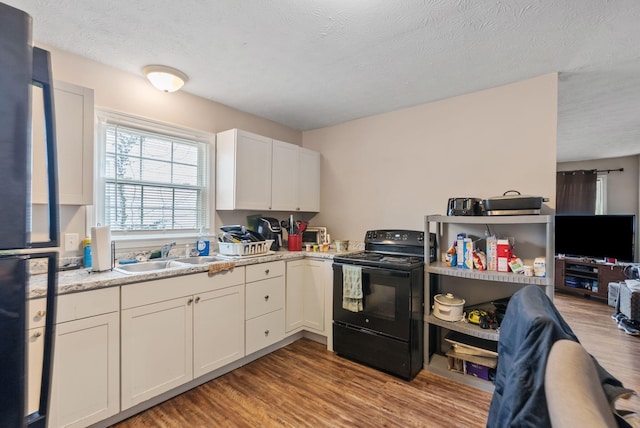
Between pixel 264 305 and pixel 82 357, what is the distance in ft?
4.44

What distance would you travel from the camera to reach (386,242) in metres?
3.05

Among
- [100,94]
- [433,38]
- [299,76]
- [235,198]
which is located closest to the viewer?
[433,38]

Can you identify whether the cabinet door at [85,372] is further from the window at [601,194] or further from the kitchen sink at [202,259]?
the window at [601,194]

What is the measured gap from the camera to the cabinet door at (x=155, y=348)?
6.19ft

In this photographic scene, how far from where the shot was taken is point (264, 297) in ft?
9.06

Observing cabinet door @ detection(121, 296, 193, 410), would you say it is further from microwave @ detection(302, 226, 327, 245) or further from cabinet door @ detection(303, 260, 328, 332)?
microwave @ detection(302, 226, 327, 245)

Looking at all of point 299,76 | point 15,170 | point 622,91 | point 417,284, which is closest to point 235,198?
point 299,76

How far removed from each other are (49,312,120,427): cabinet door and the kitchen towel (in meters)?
1.72

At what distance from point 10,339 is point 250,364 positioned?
2386 mm

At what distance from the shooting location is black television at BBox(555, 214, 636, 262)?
4.88 metres

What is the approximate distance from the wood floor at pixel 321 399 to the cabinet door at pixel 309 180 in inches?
67.2

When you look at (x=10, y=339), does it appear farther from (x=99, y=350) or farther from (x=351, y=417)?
(x=351, y=417)

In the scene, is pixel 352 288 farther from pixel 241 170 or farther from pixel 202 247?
pixel 241 170

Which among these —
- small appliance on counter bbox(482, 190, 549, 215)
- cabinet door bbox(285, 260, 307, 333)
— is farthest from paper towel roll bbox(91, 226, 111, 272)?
small appliance on counter bbox(482, 190, 549, 215)
